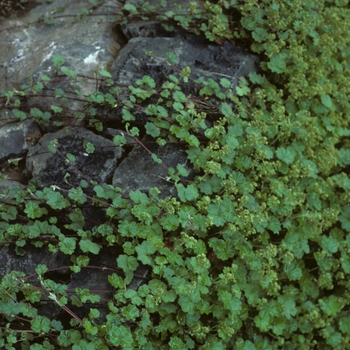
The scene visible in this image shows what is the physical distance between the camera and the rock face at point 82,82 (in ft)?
12.0

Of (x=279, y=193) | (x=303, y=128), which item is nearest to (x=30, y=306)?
(x=279, y=193)

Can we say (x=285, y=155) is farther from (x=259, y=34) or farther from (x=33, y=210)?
(x=33, y=210)

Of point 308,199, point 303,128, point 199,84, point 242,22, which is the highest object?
point 242,22

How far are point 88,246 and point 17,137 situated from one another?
1406 mm

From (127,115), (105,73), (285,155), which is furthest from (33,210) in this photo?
(285,155)

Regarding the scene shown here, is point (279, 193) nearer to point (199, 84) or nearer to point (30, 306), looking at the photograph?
point (199, 84)

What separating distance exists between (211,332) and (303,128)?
1.86 metres

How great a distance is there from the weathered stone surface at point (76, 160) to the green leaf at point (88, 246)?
0.60 metres

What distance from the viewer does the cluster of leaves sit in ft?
10.4

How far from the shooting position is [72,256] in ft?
11.0

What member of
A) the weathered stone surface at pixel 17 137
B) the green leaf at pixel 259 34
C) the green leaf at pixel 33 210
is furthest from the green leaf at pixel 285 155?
the weathered stone surface at pixel 17 137

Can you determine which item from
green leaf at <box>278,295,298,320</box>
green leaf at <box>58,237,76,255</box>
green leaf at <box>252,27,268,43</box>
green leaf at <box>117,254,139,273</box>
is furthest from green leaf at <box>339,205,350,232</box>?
green leaf at <box>58,237,76,255</box>

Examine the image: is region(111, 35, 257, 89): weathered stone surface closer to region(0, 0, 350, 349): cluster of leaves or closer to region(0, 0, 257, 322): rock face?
region(0, 0, 257, 322): rock face

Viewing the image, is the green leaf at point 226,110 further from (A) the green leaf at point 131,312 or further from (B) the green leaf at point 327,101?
(A) the green leaf at point 131,312
